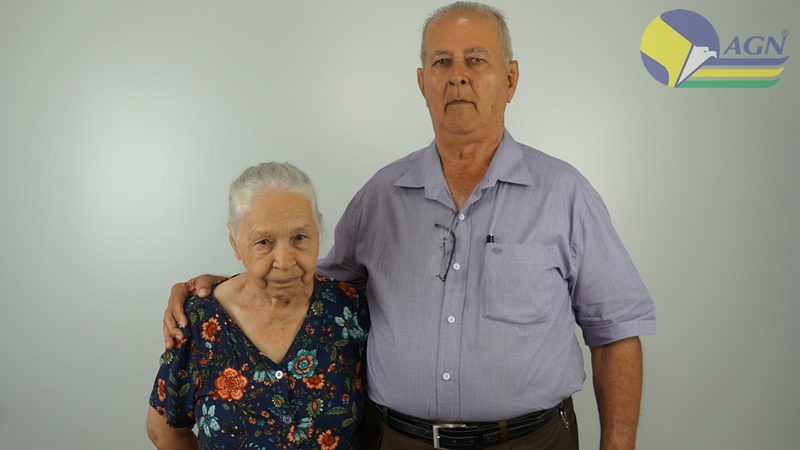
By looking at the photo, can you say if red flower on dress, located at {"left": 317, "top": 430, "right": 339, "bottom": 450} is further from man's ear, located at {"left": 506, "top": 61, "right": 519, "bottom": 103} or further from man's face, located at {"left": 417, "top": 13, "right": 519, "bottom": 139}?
man's ear, located at {"left": 506, "top": 61, "right": 519, "bottom": 103}

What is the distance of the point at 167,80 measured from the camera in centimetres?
286

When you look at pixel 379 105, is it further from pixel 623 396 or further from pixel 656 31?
pixel 623 396

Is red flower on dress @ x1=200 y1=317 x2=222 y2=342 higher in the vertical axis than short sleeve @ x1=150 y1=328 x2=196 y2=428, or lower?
higher

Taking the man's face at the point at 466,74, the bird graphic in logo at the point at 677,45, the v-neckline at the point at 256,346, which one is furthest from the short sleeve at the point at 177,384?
the bird graphic in logo at the point at 677,45

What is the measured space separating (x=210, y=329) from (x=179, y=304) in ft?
0.43

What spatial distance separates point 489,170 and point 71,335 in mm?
2392

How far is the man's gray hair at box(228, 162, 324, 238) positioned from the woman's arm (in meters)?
0.62

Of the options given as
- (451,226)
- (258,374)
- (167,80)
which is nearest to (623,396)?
(451,226)

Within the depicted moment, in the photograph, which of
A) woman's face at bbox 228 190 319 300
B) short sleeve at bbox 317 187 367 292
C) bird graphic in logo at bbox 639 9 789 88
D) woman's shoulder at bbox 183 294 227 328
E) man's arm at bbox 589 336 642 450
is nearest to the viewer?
woman's face at bbox 228 190 319 300

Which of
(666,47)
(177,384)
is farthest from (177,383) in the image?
(666,47)

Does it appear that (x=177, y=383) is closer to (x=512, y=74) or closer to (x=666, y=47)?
(x=512, y=74)

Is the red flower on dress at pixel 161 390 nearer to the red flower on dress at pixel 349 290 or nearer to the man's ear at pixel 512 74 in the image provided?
the red flower on dress at pixel 349 290

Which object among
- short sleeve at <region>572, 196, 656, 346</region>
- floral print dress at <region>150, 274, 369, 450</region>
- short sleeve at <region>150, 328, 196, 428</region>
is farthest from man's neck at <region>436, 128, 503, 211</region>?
short sleeve at <region>150, 328, 196, 428</region>

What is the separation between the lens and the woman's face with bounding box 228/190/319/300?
62.5 inches
